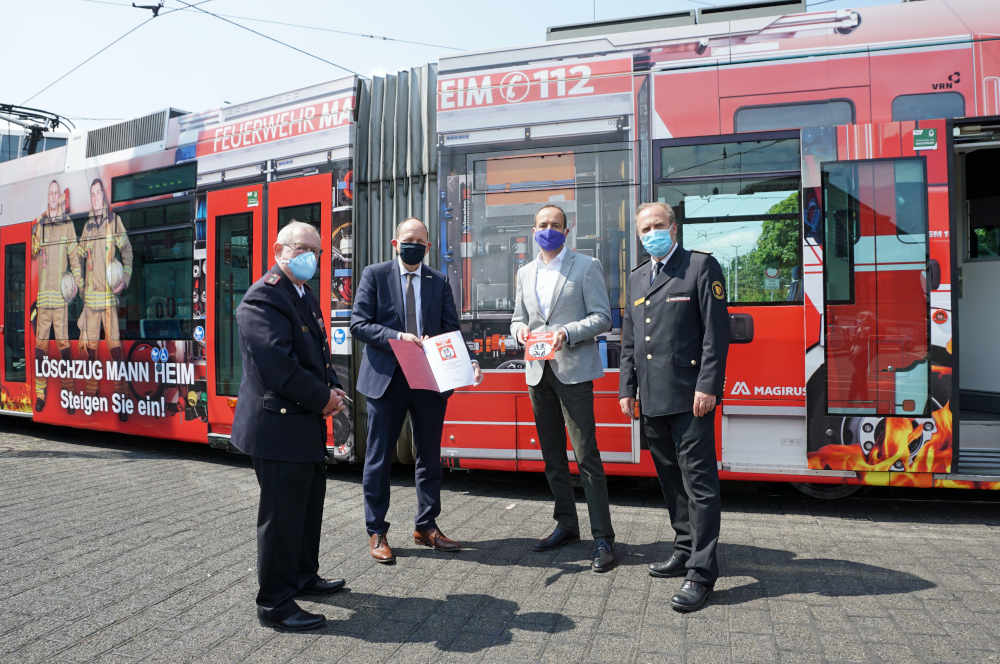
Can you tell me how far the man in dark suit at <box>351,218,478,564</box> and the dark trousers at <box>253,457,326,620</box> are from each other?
898mm

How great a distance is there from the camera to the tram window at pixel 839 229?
14.9 feet

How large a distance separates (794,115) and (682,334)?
2.19 metres

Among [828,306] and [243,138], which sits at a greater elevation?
[243,138]

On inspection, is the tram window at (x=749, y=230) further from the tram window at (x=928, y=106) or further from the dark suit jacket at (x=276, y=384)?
the dark suit jacket at (x=276, y=384)

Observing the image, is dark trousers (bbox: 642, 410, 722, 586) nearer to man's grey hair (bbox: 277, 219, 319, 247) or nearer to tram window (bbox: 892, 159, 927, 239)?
man's grey hair (bbox: 277, 219, 319, 247)

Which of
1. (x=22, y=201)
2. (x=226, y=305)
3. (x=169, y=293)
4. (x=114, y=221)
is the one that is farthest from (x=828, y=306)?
(x=22, y=201)

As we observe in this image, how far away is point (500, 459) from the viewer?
5223mm

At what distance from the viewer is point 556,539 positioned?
4105 millimetres

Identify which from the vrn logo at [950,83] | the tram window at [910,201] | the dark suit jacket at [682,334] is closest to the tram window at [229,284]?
the dark suit jacket at [682,334]

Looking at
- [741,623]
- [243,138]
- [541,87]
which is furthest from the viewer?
[243,138]

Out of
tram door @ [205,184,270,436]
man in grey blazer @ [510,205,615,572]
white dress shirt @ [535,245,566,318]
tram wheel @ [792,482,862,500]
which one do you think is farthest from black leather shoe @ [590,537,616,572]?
tram door @ [205,184,270,436]

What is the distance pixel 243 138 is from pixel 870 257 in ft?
18.1

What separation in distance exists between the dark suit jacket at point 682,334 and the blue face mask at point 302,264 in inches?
70.7

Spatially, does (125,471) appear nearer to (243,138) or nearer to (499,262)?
(243,138)
